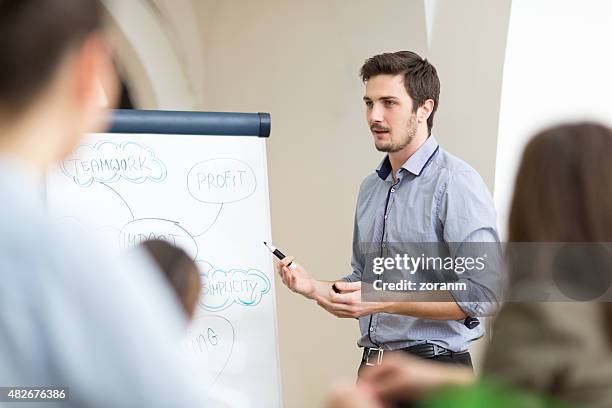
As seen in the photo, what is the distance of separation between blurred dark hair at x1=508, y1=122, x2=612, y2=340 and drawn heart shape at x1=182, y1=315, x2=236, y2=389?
1.72 meters

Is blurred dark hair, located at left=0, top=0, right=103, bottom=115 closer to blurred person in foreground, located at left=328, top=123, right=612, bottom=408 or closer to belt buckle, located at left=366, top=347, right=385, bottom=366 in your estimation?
blurred person in foreground, located at left=328, top=123, right=612, bottom=408

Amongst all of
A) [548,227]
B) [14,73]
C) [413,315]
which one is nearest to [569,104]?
[413,315]

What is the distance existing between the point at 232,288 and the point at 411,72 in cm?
98

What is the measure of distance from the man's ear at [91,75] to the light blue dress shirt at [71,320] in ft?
0.30

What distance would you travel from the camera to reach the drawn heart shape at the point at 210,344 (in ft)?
8.44

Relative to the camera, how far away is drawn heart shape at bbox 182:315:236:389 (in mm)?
2572

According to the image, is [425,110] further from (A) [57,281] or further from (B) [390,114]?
(A) [57,281]

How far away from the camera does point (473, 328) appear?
2.59 meters

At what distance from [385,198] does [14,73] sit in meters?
2.17

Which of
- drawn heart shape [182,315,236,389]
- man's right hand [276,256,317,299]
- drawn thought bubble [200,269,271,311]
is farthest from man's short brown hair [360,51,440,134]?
drawn heart shape [182,315,236,389]

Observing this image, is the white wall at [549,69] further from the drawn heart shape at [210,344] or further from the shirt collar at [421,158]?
the drawn heart shape at [210,344]

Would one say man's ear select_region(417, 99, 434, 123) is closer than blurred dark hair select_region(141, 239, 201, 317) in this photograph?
No

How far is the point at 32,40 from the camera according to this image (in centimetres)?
64

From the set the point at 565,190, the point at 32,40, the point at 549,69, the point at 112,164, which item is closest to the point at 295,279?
the point at 112,164
